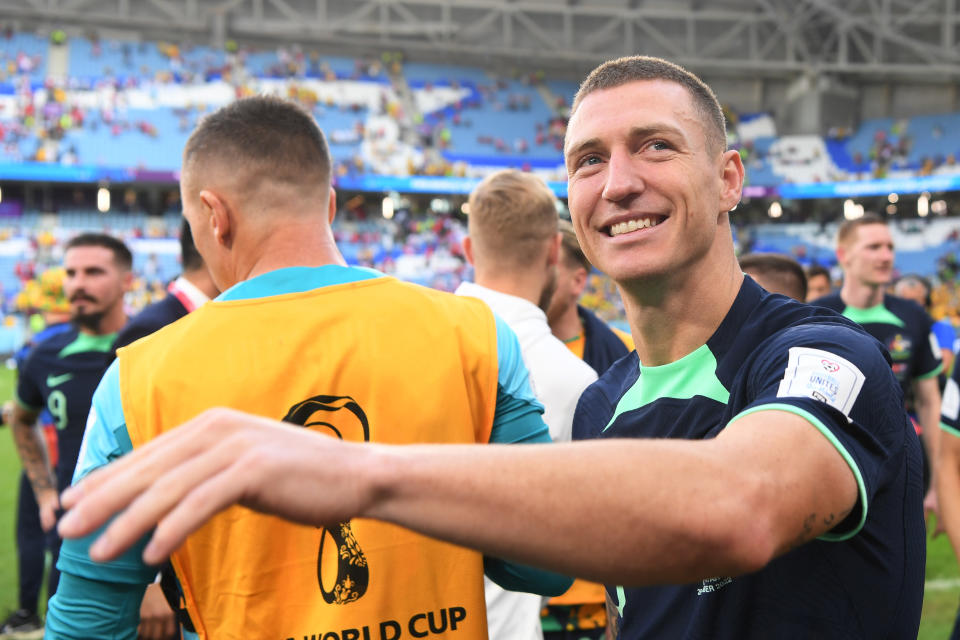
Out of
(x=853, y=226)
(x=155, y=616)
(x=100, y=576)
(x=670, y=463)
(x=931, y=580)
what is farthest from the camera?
(x=931, y=580)

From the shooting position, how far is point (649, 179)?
66.2 inches

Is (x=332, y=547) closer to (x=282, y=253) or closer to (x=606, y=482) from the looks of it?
(x=282, y=253)

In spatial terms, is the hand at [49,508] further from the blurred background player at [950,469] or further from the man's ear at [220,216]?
the blurred background player at [950,469]

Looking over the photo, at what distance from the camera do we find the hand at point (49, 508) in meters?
4.79

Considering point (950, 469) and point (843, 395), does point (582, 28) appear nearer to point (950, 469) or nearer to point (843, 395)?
Result: point (950, 469)

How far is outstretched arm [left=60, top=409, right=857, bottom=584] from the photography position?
0.80 m

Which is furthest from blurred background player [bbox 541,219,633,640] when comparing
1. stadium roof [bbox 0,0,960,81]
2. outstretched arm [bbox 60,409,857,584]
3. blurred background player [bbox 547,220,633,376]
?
stadium roof [bbox 0,0,960,81]

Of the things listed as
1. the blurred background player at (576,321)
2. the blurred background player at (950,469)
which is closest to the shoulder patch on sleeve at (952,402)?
the blurred background player at (950,469)

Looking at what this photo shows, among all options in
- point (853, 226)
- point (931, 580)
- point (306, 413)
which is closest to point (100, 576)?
point (306, 413)

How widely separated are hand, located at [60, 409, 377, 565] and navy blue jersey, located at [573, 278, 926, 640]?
0.63m

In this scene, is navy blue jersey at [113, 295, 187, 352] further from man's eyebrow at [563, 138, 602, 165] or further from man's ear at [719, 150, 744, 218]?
man's ear at [719, 150, 744, 218]

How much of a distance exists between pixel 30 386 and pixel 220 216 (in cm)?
364

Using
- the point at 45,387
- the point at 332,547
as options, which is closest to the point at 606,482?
the point at 332,547

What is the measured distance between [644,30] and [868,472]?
41621mm
